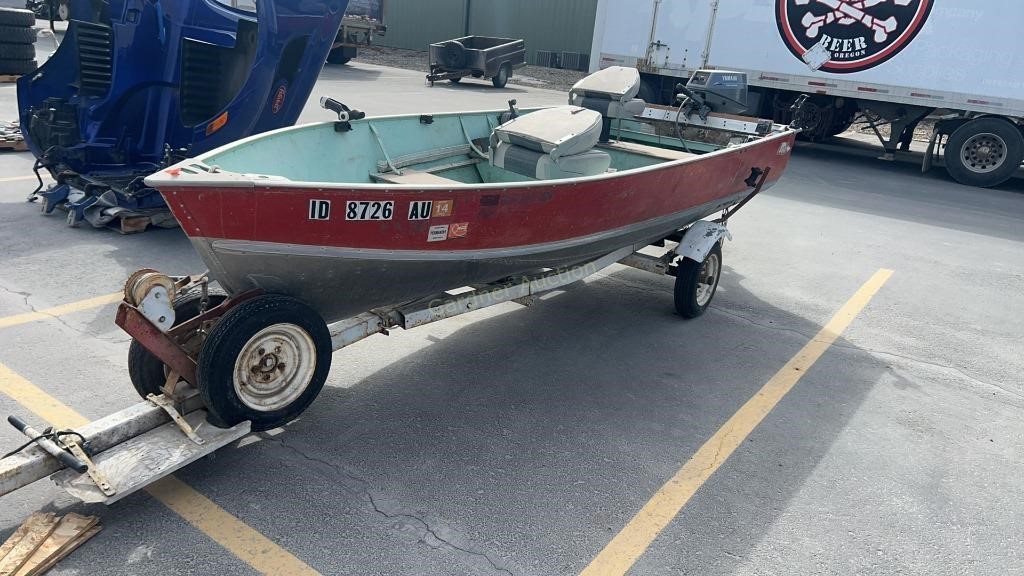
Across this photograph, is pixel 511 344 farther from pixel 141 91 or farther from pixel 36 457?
pixel 141 91

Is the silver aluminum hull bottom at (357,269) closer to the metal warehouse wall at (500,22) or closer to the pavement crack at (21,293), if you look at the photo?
the pavement crack at (21,293)

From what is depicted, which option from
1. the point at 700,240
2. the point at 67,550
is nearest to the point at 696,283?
the point at 700,240

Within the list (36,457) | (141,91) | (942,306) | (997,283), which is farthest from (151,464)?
(997,283)

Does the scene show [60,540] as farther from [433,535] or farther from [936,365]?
[936,365]

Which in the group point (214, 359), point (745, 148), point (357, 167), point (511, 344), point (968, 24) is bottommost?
point (511, 344)

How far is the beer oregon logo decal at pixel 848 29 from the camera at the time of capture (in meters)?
12.3

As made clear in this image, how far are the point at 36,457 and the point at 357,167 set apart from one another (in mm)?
2963

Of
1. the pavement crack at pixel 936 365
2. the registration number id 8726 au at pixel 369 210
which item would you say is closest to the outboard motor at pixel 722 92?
the pavement crack at pixel 936 365

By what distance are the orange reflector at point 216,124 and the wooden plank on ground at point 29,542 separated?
4388 millimetres

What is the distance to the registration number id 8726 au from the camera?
340 cm

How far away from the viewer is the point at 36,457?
9.08ft

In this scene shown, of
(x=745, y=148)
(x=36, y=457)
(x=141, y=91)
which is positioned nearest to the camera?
(x=36, y=457)

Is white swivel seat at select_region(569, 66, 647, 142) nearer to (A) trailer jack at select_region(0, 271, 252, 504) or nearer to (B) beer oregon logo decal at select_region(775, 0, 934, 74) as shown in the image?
(A) trailer jack at select_region(0, 271, 252, 504)

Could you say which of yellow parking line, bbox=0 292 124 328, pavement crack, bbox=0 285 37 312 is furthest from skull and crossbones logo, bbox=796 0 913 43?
pavement crack, bbox=0 285 37 312
